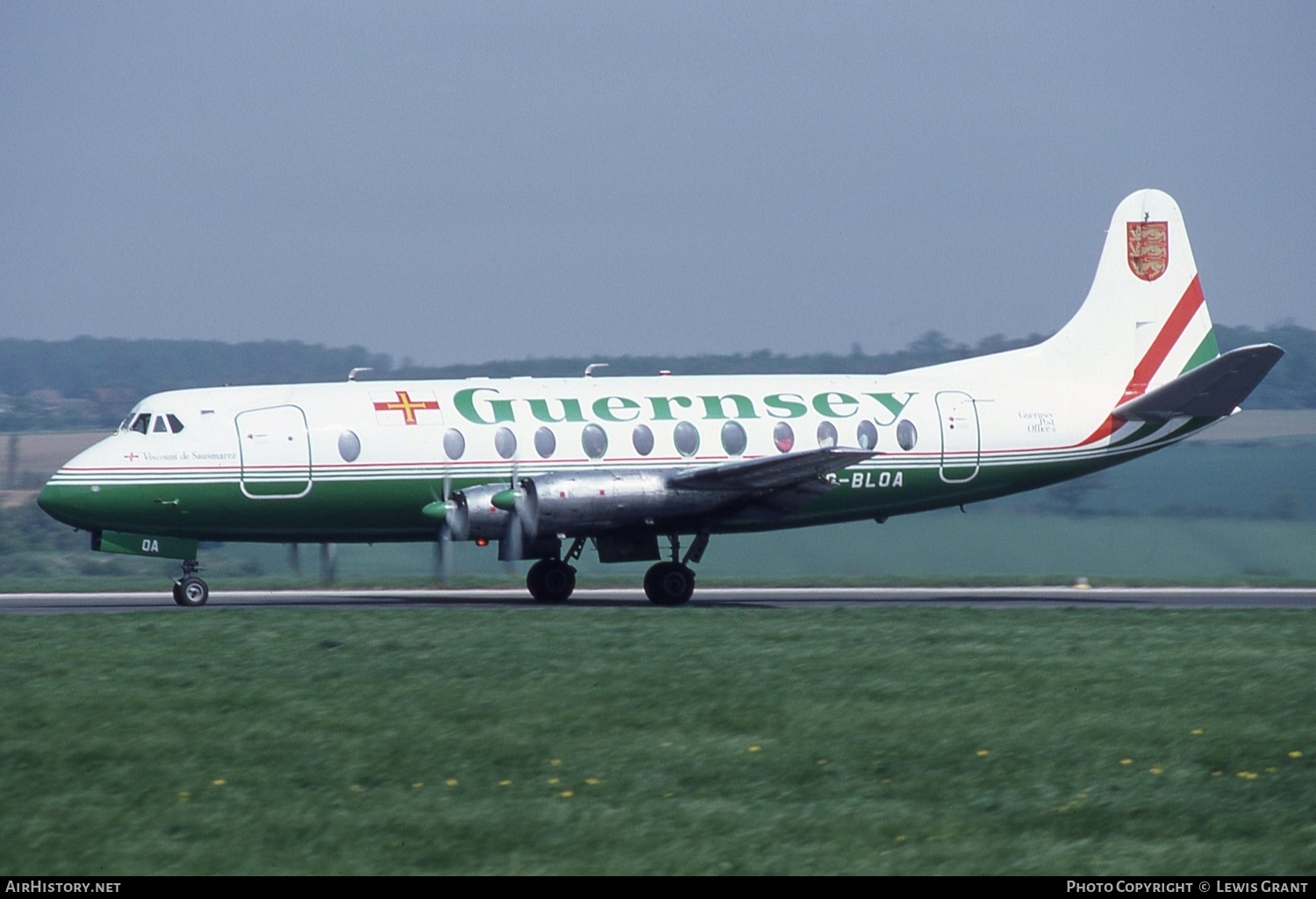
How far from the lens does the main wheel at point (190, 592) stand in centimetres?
2555

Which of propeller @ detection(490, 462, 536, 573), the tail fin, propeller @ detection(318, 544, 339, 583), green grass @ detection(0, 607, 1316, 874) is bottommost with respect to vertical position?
green grass @ detection(0, 607, 1316, 874)

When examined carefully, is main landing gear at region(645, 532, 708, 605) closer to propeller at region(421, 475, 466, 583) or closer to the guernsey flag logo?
propeller at region(421, 475, 466, 583)

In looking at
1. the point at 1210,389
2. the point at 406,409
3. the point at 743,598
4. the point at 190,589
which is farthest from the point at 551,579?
the point at 1210,389

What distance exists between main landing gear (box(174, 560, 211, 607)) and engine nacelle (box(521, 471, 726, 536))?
232 inches

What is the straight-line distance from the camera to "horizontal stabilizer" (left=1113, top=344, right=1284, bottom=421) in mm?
27547

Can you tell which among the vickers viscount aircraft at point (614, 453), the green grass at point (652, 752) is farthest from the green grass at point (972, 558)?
the green grass at point (652, 752)

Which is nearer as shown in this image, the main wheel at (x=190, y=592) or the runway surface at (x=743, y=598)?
the main wheel at (x=190, y=592)

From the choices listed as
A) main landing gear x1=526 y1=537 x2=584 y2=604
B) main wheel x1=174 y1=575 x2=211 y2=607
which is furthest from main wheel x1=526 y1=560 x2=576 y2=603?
main wheel x1=174 y1=575 x2=211 y2=607

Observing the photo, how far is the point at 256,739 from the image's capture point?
12.9 m

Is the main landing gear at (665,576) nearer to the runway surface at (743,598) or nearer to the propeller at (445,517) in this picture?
the runway surface at (743,598)

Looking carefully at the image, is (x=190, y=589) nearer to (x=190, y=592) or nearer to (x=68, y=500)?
(x=190, y=592)

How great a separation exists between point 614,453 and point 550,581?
8.63 feet

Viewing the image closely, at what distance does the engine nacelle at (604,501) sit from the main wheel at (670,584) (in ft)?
3.51

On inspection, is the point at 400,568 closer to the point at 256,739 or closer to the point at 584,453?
the point at 584,453
